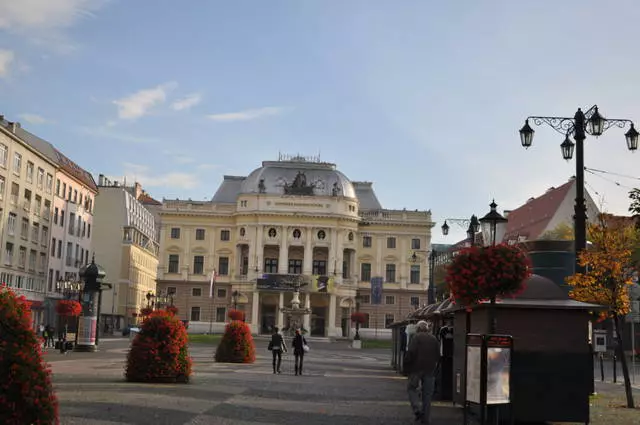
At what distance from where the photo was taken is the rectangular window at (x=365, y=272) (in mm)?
105625

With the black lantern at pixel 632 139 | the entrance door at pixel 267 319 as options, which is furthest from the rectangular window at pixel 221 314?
the black lantern at pixel 632 139

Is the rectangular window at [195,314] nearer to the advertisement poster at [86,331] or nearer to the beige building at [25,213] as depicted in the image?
the beige building at [25,213]

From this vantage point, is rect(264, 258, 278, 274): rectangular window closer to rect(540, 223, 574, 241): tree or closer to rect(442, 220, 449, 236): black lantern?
rect(540, 223, 574, 241): tree

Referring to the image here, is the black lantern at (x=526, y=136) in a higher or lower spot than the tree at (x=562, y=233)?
lower

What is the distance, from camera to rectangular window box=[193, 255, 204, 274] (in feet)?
342

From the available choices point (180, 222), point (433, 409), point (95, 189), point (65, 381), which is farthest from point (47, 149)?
point (433, 409)

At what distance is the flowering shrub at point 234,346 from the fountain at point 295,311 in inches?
1034

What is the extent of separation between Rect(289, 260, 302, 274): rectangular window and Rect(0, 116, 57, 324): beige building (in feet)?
128

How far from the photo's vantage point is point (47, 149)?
252 ft

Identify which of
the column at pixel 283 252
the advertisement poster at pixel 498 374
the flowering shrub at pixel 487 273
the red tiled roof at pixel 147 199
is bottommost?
the advertisement poster at pixel 498 374

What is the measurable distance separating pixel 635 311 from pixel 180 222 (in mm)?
84100

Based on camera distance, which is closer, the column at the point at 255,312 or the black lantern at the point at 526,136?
the black lantern at the point at 526,136

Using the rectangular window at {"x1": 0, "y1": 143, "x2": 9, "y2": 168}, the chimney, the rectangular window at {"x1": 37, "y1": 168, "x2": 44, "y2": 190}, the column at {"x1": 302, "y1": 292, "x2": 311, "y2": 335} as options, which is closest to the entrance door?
the column at {"x1": 302, "y1": 292, "x2": 311, "y2": 335}

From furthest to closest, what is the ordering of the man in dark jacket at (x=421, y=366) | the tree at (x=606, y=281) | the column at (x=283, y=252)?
the column at (x=283, y=252) < the tree at (x=606, y=281) < the man in dark jacket at (x=421, y=366)
